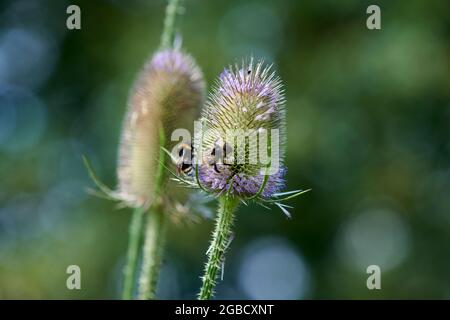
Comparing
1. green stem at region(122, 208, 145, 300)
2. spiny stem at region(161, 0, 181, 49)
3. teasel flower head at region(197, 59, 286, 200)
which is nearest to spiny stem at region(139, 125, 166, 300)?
green stem at region(122, 208, 145, 300)

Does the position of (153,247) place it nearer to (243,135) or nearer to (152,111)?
(152,111)

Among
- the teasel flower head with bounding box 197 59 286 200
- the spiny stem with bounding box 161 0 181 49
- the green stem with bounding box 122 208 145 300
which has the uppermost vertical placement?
the spiny stem with bounding box 161 0 181 49

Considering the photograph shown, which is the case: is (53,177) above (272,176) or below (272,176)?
above

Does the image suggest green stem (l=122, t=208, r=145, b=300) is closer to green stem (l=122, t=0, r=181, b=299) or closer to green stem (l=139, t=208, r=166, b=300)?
green stem (l=122, t=0, r=181, b=299)

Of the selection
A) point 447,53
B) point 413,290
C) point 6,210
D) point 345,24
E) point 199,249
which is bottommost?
point 413,290

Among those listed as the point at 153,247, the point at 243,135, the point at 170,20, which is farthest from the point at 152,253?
the point at 170,20
